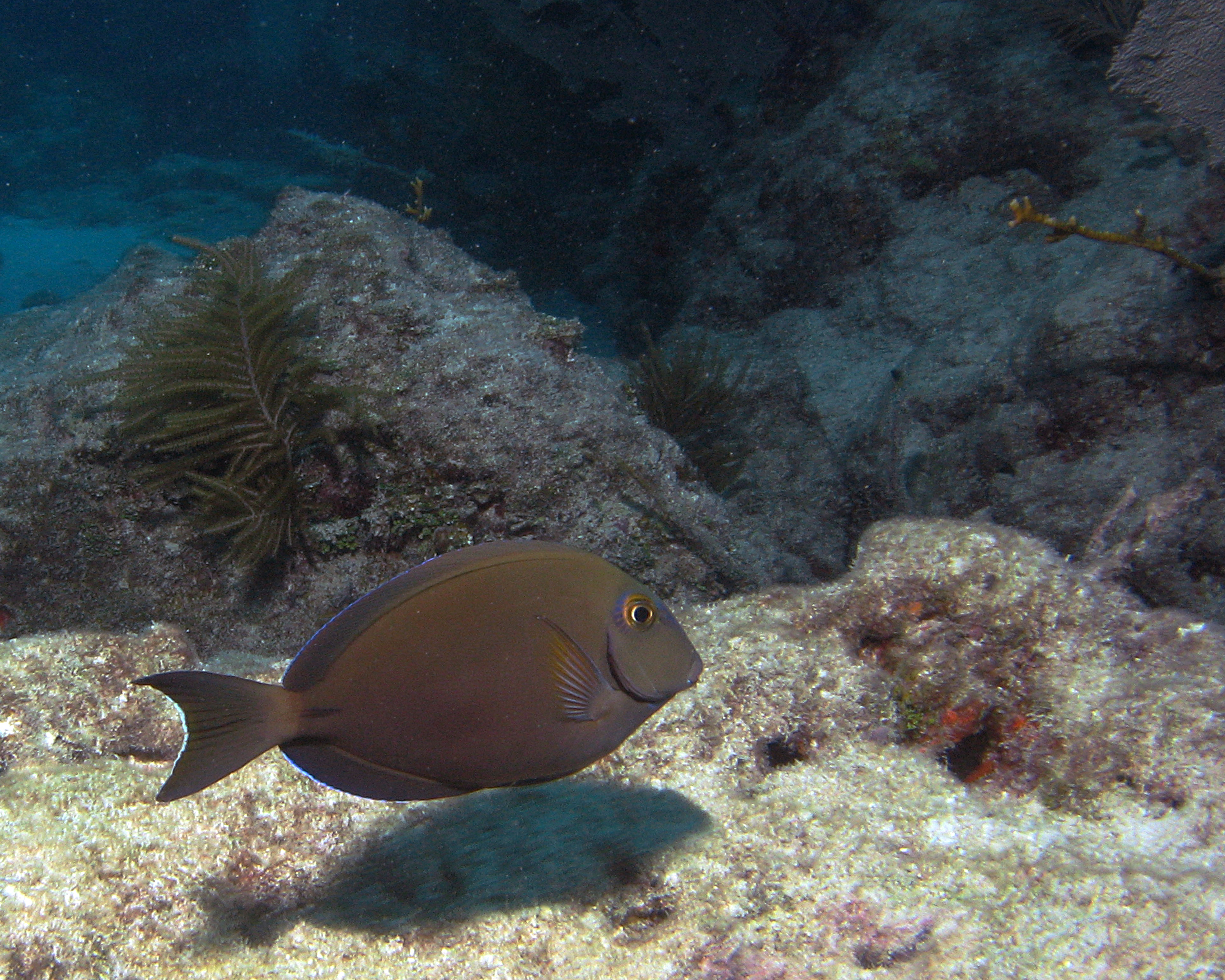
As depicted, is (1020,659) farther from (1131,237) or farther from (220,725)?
(1131,237)

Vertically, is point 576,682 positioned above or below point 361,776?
above

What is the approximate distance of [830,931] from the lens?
169 cm

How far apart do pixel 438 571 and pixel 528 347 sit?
208cm

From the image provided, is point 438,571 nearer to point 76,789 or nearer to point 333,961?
point 333,961

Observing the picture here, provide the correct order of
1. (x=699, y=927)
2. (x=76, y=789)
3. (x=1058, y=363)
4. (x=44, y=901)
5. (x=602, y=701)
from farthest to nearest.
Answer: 1. (x=1058, y=363)
2. (x=76, y=789)
3. (x=699, y=927)
4. (x=44, y=901)
5. (x=602, y=701)

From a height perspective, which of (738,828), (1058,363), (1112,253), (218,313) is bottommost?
(738,828)

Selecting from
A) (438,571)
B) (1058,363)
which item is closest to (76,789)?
(438,571)

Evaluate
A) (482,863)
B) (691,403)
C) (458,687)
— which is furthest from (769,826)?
(691,403)

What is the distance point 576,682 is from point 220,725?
0.73m

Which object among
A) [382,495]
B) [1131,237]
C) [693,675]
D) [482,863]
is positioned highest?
[1131,237]

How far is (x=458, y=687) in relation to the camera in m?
1.33

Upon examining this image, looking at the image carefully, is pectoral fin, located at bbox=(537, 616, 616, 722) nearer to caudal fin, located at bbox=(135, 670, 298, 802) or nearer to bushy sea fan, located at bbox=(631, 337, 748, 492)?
caudal fin, located at bbox=(135, 670, 298, 802)

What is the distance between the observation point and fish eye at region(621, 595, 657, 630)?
1.40m

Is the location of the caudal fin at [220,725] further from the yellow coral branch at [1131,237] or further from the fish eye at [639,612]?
the yellow coral branch at [1131,237]
